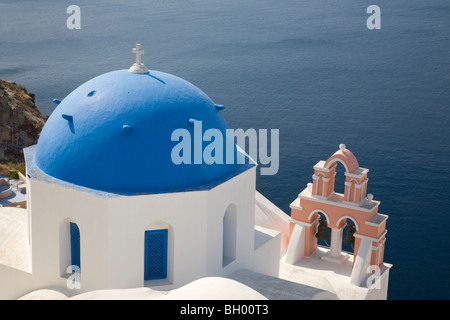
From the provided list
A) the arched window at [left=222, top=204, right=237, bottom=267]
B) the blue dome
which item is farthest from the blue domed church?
the arched window at [left=222, top=204, right=237, bottom=267]

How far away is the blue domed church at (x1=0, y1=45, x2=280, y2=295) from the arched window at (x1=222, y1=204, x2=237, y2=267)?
30 centimetres

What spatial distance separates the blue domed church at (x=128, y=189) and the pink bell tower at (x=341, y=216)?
4.44m

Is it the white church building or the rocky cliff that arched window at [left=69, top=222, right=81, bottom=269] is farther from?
the rocky cliff

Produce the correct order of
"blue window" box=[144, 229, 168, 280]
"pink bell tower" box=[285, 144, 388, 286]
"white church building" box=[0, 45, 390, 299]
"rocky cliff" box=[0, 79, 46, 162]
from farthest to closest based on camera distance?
"rocky cliff" box=[0, 79, 46, 162] → "pink bell tower" box=[285, 144, 388, 286] → "blue window" box=[144, 229, 168, 280] → "white church building" box=[0, 45, 390, 299]

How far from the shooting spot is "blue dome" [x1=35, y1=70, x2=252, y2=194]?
14312mm

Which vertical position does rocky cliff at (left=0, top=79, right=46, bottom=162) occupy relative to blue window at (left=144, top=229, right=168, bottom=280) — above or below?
below

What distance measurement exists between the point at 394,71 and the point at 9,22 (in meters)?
47.0

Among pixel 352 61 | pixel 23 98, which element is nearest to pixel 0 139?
pixel 23 98

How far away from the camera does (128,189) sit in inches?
560

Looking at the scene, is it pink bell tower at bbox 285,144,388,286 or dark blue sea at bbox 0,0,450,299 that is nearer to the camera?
pink bell tower at bbox 285,144,388,286

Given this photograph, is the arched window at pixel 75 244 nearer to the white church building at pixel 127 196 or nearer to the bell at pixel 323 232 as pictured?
the white church building at pixel 127 196

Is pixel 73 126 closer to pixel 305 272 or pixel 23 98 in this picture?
pixel 305 272

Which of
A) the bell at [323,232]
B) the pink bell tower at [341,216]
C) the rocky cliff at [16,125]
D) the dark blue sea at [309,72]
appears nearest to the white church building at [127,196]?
the pink bell tower at [341,216]

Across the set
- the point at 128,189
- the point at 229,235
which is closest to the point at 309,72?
the point at 229,235
